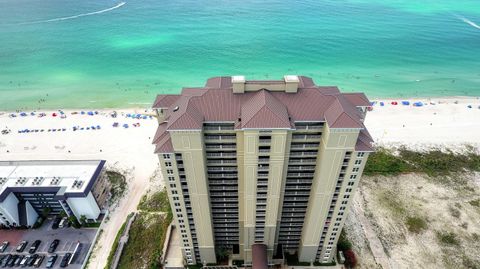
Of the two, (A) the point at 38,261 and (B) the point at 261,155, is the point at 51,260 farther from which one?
(B) the point at 261,155

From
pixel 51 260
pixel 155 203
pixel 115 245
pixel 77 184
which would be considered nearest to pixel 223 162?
pixel 115 245

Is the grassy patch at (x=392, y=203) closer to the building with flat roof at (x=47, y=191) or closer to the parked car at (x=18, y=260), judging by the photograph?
the building with flat roof at (x=47, y=191)

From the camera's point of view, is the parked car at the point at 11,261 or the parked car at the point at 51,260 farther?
the parked car at the point at 11,261

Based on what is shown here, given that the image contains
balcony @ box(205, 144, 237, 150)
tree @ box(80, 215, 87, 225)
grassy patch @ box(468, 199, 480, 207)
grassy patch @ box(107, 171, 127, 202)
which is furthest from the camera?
grassy patch @ box(107, 171, 127, 202)

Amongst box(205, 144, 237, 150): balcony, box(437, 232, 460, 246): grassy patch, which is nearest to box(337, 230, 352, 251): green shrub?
box(437, 232, 460, 246): grassy patch

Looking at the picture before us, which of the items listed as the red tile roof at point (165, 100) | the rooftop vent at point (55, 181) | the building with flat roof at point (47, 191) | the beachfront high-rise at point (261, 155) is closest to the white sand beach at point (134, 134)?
the building with flat roof at point (47, 191)

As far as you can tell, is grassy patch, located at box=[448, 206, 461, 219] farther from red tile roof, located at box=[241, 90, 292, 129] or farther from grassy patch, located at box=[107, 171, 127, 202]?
grassy patch, located at box=[107, 171, 127, 202]
